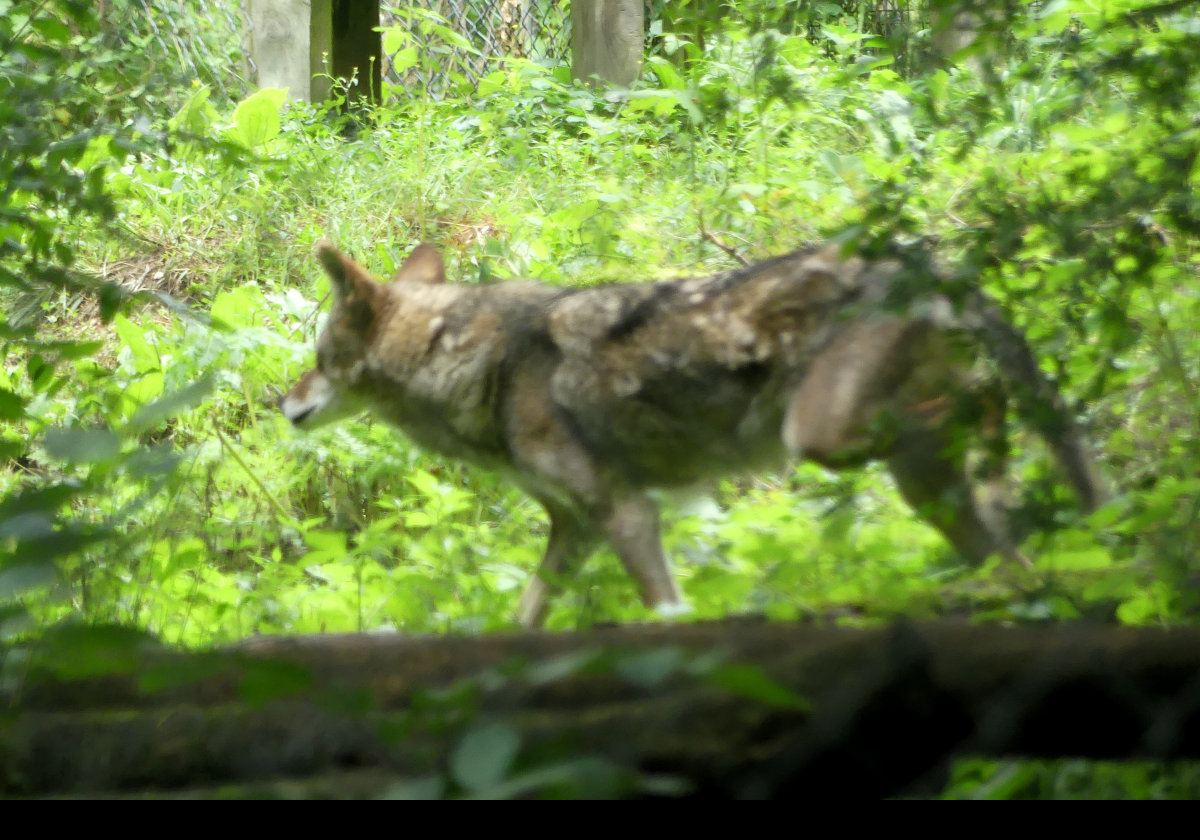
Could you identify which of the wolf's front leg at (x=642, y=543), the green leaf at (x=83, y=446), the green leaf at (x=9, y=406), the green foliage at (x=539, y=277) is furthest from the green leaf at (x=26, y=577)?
the wolf's front leg at (x=642, y=543)

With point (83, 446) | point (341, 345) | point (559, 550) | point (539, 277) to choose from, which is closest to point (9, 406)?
point (83, 446)

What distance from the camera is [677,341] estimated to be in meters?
3.91

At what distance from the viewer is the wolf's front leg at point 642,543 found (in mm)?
3787

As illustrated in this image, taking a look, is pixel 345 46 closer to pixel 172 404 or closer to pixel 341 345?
pixel 341 345

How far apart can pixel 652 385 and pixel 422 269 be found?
4.67 ft

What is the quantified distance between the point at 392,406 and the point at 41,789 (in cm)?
310

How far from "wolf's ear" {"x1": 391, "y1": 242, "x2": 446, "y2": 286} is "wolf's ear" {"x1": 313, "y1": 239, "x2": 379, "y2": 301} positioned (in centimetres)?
27

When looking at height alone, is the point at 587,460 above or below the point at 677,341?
below

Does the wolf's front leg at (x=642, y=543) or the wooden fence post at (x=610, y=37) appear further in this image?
the wooden fence post at (x=610, y=37)

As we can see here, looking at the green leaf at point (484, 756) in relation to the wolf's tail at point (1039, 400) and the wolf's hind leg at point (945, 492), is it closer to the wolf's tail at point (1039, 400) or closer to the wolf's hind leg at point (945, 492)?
the wolf's tail at point (1039, 400)

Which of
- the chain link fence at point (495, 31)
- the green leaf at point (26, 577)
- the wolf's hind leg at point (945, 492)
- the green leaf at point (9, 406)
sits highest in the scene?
the chain link fence at point (495, 31)

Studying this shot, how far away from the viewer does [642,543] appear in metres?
3.93
